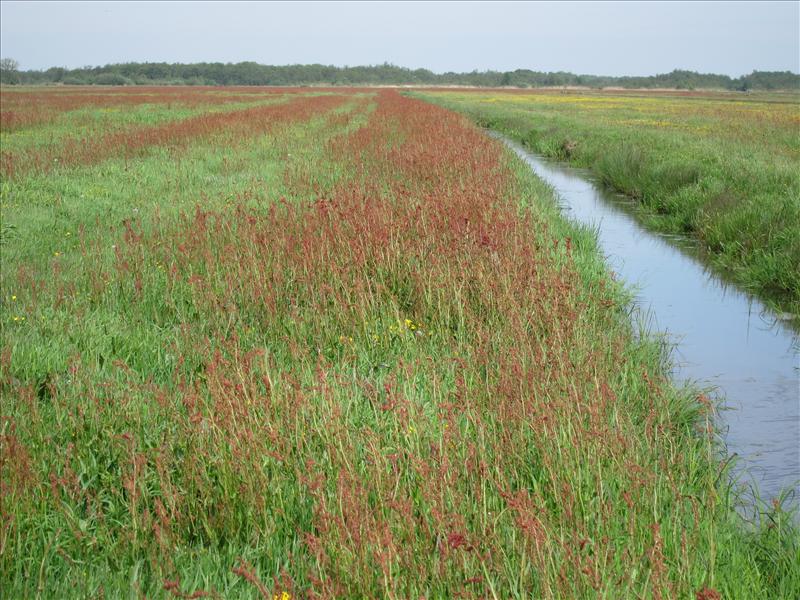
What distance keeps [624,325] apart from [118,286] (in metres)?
4.24

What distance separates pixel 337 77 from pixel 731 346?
521 feet

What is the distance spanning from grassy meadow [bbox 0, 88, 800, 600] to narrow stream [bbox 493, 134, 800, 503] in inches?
13.7

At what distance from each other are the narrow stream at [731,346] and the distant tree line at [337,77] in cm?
10536

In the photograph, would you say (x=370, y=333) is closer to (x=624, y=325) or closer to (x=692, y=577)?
(x=624, y=325)

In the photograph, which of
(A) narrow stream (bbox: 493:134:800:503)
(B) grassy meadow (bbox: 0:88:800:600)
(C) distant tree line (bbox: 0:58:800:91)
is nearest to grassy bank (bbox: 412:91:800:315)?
(B) grassy meadow (bbox: 0:88:800:600)

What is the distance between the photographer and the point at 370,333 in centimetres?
557

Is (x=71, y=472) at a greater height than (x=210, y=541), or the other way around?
(x=71, y=472)

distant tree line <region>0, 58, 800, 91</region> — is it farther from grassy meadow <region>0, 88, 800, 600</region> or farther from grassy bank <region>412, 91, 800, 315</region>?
grassy meadow <region>0, 88, 800, 600</region>

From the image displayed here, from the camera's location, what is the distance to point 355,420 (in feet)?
13.2

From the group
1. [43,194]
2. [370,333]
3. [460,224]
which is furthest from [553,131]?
[370,333]

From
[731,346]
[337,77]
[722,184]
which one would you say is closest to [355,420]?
[731,346]

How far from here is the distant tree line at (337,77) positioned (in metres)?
116

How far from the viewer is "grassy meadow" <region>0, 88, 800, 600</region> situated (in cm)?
272

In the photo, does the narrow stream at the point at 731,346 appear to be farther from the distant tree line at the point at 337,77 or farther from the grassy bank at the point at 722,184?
the distant tree line at the point at 337,77
